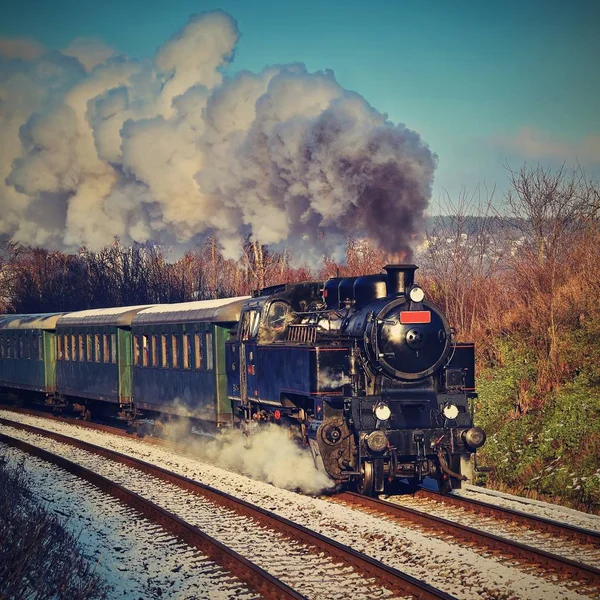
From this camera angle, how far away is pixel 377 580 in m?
7.46

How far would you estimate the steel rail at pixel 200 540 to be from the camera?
726 cm

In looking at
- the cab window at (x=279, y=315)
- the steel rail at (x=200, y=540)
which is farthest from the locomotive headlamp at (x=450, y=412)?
the steel rail at (x=200, y=540)

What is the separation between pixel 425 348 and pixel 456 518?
225cm

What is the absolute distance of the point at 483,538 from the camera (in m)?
8.62

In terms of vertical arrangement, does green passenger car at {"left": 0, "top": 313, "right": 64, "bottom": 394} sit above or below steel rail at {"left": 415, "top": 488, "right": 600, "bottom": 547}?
above

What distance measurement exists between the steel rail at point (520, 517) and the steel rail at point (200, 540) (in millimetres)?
3284

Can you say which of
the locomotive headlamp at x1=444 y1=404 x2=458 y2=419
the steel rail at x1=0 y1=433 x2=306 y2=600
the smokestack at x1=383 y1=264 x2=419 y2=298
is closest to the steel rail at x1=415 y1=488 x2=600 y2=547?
the locomotive headlamp at x1=444 y1=404 x2=458 y2=419

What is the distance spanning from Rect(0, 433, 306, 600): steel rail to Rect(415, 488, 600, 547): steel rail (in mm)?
3284

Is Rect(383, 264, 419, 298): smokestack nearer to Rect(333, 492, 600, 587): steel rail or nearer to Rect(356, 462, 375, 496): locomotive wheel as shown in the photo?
Rect(356, 462, 375, 496): locomotive wheel

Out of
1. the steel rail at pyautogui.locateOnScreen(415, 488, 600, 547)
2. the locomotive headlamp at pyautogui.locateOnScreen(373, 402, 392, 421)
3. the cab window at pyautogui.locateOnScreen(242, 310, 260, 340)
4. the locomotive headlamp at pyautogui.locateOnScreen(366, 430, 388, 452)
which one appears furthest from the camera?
the cab window at pyautogui.locateOnScreen(242, 310, 260, 340)

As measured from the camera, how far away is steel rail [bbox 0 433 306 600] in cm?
726

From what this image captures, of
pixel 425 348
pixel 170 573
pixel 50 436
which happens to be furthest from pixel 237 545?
pixel 50 436

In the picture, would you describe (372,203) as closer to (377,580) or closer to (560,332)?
(560,332)

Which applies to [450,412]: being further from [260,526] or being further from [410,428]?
[260,526]
